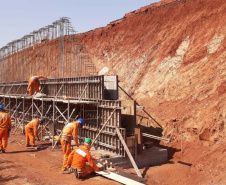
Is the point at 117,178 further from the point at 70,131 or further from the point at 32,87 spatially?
the point at 32,87

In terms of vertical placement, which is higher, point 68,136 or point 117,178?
point 68,136

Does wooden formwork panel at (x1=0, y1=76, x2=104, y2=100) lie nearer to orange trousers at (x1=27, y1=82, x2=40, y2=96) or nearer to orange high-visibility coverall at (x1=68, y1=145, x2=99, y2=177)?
orange trousers at (x1=27, y1=82, x2=40, y2=96)

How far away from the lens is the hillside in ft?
40.5

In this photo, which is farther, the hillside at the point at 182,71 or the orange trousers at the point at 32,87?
the orange trousers at the point at 32,87

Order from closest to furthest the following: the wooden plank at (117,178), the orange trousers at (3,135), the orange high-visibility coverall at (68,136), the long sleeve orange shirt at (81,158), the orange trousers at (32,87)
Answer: the wooden plank at (117,178) < the long sleeve orange shirt at (81,158) < the orange high-visibility coverall at (68,136) < the orange trousers at (3,135) < the orange trousers at (32,87)

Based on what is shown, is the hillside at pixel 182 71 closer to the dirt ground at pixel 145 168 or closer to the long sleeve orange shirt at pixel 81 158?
the dirt ground at pixel 145 168

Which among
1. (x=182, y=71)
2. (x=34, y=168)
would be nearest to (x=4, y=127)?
(x=34, y=168)

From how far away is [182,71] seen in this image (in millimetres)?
17391

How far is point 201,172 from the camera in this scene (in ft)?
37.9

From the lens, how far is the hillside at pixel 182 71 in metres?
12.3

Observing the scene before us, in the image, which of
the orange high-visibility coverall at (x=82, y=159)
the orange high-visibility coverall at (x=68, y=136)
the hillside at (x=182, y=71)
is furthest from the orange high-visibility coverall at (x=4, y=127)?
the hillside at (x=182, y=71)

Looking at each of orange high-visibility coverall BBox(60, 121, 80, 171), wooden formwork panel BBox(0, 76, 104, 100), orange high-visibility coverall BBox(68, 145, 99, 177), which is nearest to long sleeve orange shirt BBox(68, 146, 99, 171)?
orange high-visibility coverall BBox(68, 145, 99, 177)

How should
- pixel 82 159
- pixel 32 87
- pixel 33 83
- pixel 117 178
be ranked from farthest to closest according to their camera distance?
pixel 32 87 → pixel 33 83 → pixel 117 178 → pixel 82 159

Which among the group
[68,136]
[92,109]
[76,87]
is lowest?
[68,136]
